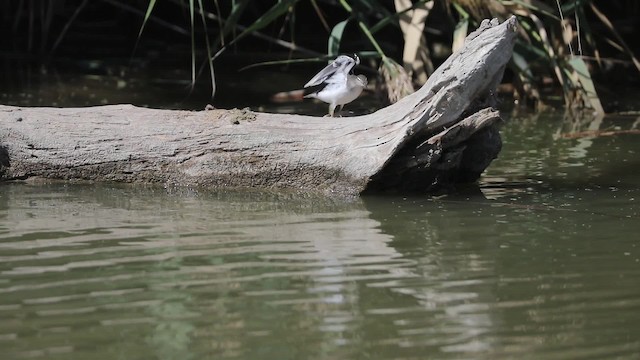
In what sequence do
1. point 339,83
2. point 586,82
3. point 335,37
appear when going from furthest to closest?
point 586,82 < point 335,37 < point 339,83

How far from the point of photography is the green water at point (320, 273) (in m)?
3.21

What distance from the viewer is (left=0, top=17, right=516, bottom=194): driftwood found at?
529 cm

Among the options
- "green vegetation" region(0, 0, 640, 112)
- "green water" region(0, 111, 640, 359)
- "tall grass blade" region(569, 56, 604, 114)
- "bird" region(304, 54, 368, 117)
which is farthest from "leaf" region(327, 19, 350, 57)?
"green water" region(0, 111, 640, 359)

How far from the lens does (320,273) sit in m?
3.95

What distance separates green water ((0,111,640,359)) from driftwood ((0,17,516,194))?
10 centimetres

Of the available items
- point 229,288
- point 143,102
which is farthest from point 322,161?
point 143,102

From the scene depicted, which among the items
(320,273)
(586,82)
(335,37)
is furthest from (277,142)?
(586,82)

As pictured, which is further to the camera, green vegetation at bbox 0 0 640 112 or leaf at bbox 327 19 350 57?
green vegetation at bbox 0 0 640 112

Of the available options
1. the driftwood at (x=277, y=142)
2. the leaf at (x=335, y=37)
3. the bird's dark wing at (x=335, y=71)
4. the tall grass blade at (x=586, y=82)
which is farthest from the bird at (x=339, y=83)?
the tall grass blade at (x=586, y=82)

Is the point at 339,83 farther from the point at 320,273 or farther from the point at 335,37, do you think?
the point at 320,273

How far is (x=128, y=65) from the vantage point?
34.7 feet

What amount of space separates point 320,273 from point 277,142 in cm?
157

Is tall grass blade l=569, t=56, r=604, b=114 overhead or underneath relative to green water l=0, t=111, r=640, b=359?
overhead

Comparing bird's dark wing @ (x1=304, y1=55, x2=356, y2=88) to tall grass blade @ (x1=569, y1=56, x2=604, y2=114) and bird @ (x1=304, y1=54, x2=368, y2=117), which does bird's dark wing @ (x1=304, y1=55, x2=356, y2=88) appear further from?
tall grass blade @ (x1=569, y1=56, x2=604, y2=114)
